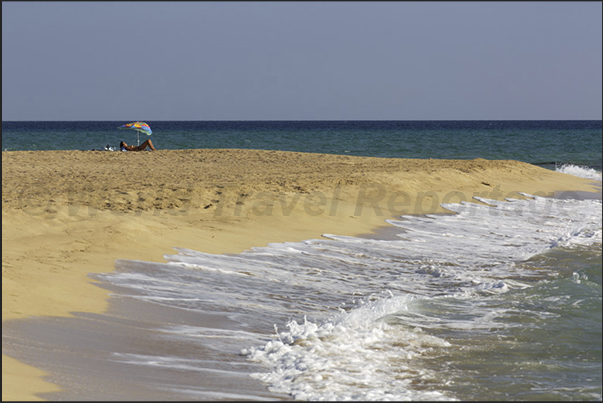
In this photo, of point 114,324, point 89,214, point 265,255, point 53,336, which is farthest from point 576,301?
point 89,214

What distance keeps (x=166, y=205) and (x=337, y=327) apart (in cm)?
565

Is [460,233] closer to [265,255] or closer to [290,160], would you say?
[265,255]

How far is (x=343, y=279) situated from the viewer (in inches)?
276

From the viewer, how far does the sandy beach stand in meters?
5.84

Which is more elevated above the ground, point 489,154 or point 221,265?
point 489,154

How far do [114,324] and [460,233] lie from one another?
22.5ft

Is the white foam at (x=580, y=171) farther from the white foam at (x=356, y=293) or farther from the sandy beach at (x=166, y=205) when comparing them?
the white foam at (x=356, y=293)

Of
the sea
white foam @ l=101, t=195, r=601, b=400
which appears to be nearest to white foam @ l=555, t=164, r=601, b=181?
white foam @ l=101, t=195, r=601, b=400

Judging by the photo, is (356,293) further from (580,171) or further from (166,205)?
(580,171)

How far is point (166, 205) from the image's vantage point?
10.1 metres

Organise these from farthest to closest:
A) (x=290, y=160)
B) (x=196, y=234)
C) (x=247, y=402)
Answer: (x=290, y=160) < (x=196, y=234) < (x=247, y=402)

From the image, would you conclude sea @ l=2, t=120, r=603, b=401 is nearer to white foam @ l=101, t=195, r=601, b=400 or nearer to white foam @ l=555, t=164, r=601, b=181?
white foam @ l=101, t=195, r=601, b=400

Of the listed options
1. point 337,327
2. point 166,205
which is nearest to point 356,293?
point 337,327

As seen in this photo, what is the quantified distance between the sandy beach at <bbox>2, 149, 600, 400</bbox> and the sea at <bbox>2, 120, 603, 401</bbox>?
1.13 ft
